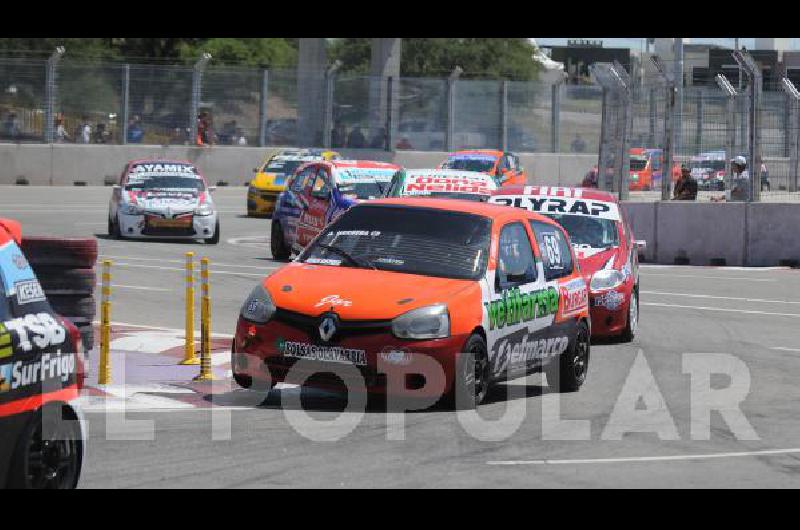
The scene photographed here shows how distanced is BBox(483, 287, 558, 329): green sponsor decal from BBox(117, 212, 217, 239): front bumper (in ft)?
52.5

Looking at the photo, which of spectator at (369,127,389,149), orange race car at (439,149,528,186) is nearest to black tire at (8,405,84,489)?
A: orange race car at (439,149,528,186)

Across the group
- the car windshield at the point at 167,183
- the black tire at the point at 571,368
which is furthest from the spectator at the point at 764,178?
the black tire at the point at 571,368

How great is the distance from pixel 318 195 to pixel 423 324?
14.0 metres

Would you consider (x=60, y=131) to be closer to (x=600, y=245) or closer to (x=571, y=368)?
(x=600, y=245)

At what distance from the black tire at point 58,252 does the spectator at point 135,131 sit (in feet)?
101

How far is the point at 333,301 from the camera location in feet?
40.2

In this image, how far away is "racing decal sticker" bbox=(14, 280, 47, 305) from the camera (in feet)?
27.3

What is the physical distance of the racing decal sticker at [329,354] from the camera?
12.1 meters

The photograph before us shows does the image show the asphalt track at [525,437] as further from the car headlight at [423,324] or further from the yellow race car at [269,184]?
the yellow race car at [269,184]

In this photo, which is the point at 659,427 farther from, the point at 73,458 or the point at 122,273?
the point at 122,273

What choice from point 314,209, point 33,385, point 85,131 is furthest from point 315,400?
point 85,131
